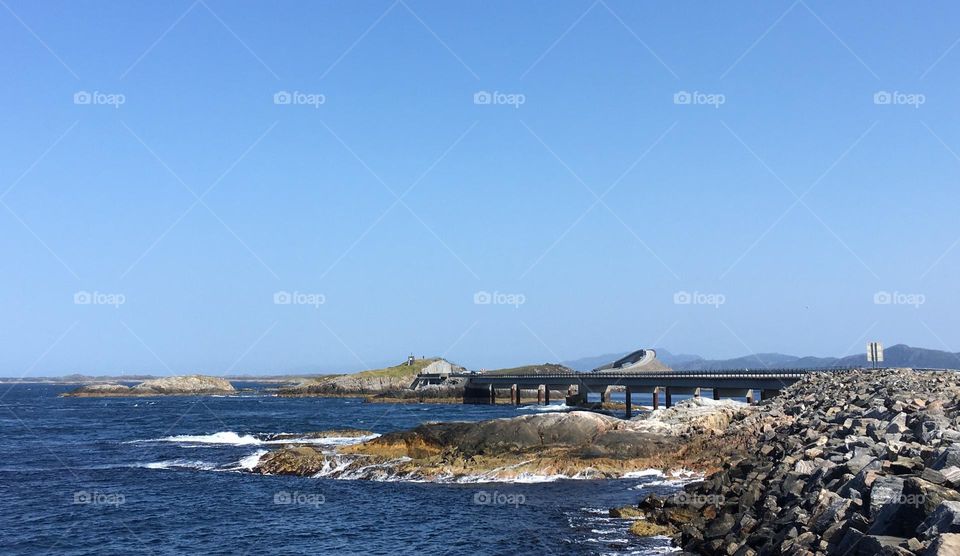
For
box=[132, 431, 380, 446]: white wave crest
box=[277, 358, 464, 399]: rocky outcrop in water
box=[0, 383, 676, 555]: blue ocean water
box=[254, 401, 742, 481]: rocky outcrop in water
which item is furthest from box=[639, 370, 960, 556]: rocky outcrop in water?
box=[277, 358, 464, 399]: rocky outcrop in water

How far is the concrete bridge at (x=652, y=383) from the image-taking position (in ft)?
285

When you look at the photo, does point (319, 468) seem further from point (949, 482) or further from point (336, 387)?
point (336, 387)

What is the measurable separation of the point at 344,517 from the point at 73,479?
2454 cm

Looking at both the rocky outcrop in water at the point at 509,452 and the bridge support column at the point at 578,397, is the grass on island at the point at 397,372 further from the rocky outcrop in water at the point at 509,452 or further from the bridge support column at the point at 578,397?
the rocky outcrop in water at the point at 509,452

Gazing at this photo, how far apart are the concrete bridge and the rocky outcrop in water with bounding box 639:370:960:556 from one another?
4414cm

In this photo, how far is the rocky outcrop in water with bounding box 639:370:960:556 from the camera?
17.3 meters

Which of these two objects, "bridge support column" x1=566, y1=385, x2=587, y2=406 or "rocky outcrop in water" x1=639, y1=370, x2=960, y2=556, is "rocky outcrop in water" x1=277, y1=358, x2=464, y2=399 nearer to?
"bridge support column" x1=566, y1=385, x2=587, y2=406

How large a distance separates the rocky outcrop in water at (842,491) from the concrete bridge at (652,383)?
145 ft

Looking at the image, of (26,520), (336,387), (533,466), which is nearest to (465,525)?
(533,466)

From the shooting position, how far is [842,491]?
70.2 ft

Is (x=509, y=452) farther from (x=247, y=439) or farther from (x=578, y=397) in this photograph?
(x=578, y=397)

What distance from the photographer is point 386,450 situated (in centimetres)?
5588

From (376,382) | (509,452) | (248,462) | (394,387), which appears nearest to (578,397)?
(394,387)

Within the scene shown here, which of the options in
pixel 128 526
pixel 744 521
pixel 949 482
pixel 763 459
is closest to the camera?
pixel 949 482
